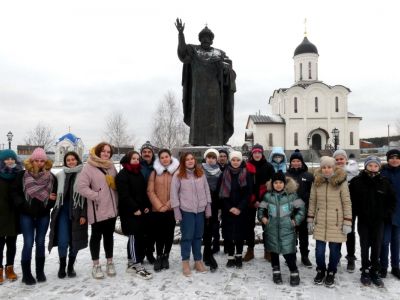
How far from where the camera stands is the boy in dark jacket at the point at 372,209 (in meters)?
4.33

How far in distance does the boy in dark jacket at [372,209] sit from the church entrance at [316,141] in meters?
47.5

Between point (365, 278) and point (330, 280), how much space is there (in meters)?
0.48

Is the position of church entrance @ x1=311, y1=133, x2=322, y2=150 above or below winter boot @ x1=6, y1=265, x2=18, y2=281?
above

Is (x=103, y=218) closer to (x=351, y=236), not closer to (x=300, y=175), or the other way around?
(x=300, y=175)

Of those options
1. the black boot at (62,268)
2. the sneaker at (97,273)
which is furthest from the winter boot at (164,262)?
the black boot at (62,268)

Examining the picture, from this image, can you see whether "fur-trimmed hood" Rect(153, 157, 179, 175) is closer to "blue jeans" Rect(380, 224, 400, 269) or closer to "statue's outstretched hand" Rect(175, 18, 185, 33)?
"blue jeans" Rect(380, 224, 400, 269)

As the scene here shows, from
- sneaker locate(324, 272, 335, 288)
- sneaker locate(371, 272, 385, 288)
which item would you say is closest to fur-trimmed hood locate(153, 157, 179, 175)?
sneaker locate(324, 272, 335, 288)

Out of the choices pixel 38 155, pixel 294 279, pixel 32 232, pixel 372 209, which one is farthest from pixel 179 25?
pixel 294 279

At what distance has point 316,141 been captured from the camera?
165 feet

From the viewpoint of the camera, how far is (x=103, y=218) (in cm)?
451

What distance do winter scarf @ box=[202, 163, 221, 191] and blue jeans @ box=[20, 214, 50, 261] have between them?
2363 millimetres

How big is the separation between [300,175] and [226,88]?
3.32 metres

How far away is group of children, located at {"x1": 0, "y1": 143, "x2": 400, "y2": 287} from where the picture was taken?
4363 mm

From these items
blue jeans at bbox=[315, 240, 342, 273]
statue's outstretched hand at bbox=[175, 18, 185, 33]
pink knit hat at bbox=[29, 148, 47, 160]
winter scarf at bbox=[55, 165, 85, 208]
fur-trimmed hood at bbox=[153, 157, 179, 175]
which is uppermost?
statue's outstretched hand at bbox=[175, 18, 185, 33]
